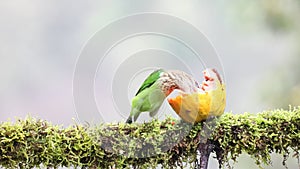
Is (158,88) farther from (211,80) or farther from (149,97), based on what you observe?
(211,80)

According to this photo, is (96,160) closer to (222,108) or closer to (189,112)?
(189,112)

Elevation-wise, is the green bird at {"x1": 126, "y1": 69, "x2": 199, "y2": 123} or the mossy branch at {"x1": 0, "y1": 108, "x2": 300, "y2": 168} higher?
the green bird at {"x1": 126, "y1": 69, "x2": 199, "y2": 123}

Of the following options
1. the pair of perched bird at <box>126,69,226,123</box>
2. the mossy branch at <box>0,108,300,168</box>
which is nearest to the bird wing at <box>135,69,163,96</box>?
the pair of perched bird at <box>126,69,226,123</box>

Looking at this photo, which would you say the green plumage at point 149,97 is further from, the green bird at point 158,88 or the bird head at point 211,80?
the bird head at point 211,80

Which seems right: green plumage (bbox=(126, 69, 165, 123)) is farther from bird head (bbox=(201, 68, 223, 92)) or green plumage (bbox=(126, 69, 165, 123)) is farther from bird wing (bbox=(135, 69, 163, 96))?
bird head (bbox=(201, 68, 223, 92))

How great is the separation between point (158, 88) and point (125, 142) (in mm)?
216

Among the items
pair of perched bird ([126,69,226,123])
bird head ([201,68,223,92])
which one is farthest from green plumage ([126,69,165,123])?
bird head ([201,68,223,92])

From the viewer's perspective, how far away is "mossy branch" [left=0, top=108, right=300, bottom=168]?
1.56m

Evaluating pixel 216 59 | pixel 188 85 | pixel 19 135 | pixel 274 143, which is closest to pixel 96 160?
pixel 19 135

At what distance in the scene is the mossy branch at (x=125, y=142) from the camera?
156 centimetres

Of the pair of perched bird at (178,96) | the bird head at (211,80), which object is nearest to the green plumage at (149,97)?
the pair of perched bird at (178,96)

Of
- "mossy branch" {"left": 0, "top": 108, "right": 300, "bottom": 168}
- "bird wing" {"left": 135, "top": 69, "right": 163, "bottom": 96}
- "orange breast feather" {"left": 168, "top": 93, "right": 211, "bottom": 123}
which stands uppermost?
"bird wing" {"left": 135, "top": 69, "right": 163, "bottom": 96}

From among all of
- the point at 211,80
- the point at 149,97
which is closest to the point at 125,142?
the point at 149,97

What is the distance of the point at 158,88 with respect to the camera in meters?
1.51
